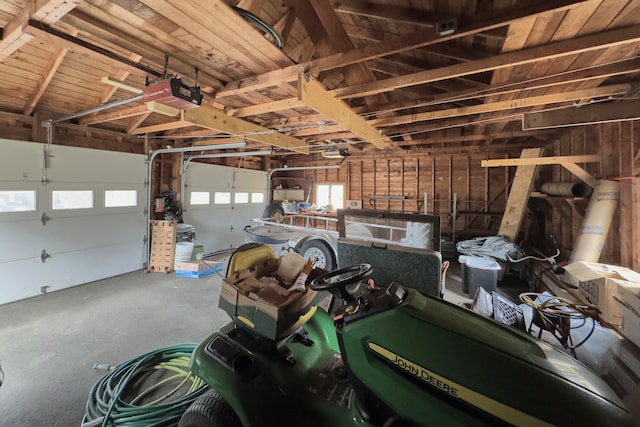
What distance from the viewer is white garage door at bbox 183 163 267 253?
6.64 meters

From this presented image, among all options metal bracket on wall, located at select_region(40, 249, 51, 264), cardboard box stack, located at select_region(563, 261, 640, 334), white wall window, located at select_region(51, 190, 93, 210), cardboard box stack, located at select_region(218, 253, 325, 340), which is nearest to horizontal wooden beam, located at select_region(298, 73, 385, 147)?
cardboard box stack, located at select_region(218, 253, 325, 340)

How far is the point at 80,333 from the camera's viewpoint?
10.0ft

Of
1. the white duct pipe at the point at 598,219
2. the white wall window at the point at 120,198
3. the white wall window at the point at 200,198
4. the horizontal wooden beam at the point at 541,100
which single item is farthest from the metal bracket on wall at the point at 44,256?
the white duct pipe at the point at 598,219

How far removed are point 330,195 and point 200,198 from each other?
4.38 metres

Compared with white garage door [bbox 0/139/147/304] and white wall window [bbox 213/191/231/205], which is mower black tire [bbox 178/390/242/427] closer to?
white garage door [bbox 0/139/147/304]

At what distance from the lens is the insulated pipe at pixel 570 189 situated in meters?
3.96

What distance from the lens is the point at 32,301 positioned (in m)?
3.96

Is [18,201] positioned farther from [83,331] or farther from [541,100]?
[541,100]

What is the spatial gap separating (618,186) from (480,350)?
4142 millimetres

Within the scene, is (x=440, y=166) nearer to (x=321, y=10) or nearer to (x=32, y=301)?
(x=321, y=10)

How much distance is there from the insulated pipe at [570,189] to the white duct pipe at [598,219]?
15.5 inches

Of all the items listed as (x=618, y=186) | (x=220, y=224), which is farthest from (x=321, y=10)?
(x=220, y=224)

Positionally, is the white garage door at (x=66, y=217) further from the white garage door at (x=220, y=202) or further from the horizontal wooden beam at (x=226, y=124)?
the horizontal wooden beam at (x=226, y=124)

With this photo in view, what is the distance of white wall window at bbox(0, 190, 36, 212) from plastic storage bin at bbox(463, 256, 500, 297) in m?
6.87
